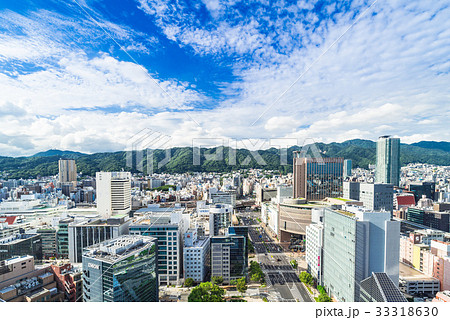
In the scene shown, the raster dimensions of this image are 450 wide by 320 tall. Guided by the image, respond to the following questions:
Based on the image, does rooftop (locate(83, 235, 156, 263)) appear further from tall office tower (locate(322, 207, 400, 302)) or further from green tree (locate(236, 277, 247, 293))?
tall office tower (locate(322, 207, 400, 302))

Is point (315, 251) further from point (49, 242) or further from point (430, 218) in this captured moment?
point (49, 242)

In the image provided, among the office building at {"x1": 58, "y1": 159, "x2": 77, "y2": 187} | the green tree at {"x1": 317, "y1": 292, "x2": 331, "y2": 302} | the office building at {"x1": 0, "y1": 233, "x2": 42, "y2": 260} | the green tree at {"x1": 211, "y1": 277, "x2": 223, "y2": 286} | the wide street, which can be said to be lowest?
the wide street

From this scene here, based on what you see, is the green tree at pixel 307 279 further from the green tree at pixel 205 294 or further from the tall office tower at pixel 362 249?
the green tree at pixel 205 294

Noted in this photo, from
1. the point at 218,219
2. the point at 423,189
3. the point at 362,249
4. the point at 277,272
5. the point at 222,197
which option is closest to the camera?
the point at 362,249

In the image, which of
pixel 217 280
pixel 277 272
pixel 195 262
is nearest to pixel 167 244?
pixel 195 262

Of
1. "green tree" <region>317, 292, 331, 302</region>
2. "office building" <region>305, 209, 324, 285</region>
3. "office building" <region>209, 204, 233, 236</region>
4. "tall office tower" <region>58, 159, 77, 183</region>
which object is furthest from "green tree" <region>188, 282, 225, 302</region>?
"tall office tower" <region>58, 159, 77, 183</region>

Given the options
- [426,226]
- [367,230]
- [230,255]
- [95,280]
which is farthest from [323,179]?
[95,280]
